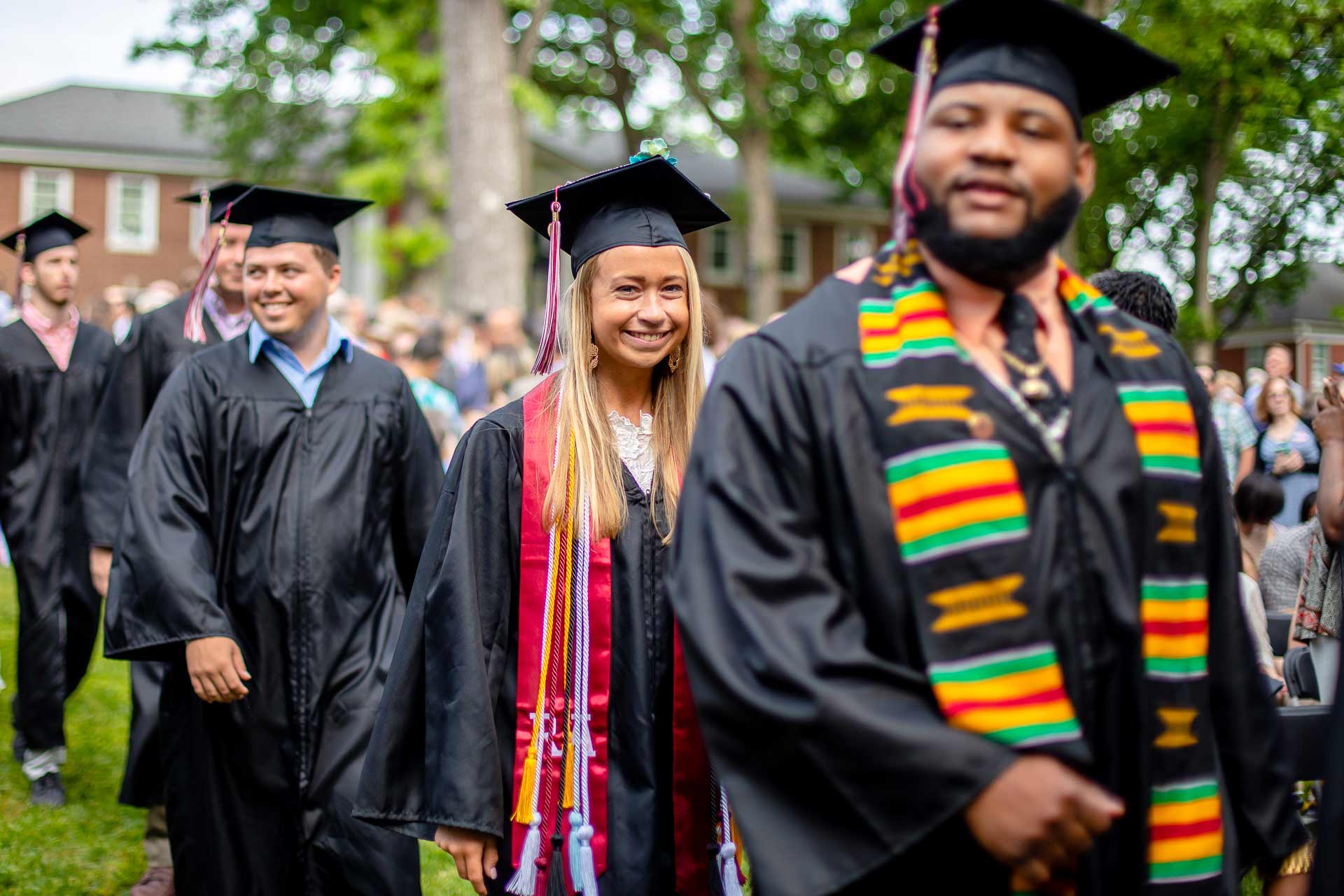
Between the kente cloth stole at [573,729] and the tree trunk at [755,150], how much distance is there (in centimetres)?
2262

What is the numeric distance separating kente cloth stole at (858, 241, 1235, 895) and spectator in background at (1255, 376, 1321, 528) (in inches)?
276

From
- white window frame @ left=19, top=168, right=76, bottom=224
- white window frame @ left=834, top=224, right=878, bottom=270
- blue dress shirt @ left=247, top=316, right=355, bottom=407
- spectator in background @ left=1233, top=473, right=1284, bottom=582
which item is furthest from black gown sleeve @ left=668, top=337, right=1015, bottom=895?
white window frame @ left=834, top=224, right=878, bottom=270

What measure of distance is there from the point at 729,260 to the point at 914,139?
36439mm

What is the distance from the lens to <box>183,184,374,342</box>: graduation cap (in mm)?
4492

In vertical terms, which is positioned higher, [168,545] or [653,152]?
[653,152]

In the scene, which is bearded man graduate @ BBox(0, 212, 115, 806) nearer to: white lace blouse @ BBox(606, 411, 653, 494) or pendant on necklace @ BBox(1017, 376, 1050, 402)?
white lace blouse @ BBox(606, 411, 653, 494)

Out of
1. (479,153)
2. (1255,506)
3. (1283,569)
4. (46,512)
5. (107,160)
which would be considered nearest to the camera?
(1283,569)

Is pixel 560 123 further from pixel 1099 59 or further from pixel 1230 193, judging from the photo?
pixel 1099 59

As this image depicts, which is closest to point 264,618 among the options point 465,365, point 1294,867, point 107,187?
point 1294,867

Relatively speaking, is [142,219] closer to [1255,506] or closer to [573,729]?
[1255,506]

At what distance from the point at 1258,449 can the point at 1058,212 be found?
26.6 feet

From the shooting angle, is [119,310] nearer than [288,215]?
No

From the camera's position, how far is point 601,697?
3021 mm

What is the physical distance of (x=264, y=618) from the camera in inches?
160
